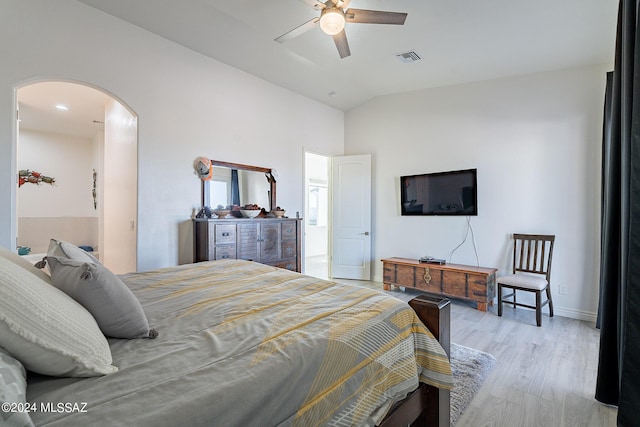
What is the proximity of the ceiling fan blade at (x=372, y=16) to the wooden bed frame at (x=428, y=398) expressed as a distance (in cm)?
218

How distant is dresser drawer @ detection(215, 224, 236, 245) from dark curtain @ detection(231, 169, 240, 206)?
611 mm

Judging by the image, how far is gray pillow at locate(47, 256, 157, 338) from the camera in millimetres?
1024

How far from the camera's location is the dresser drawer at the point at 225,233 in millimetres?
3420

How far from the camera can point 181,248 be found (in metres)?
3.51

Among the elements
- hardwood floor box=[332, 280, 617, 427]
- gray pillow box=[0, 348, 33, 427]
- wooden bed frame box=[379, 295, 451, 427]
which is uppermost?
gray pillow box=[0, 348, 33, 427]

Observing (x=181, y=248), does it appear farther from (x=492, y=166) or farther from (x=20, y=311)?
(x=492, y=166)

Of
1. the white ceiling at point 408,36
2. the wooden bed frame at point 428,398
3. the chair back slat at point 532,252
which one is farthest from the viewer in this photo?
the chair back slat at point 532,252

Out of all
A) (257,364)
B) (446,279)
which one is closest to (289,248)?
(446,279)

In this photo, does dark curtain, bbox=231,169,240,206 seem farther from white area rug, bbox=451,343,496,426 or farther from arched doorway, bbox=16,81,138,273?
white area rug, bbox=451,343,496,426

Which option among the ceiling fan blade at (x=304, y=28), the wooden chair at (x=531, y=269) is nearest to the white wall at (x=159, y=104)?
the ceiling fan blade at (x=304, y=28)

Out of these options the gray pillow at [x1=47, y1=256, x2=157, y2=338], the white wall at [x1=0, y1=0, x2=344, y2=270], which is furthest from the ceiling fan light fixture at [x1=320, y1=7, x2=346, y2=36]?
the gray pillow at [x1=47, y1=256, x2=157, y2=338]

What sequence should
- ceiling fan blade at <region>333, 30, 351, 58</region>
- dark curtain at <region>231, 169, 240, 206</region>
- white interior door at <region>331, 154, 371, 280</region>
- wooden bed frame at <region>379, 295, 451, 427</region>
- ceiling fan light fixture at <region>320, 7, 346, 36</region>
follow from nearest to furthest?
wooden bed frame at <region>379, 295, 451, 427</region> → ceiling fan light fixture at <region>320, 7, 346, 36</region> → ceiling fan blade at <region>333, 30, 351, 58</region> → dark curtain at <region>231, 169, 240, 206</region> → white interior door at <region>331, 154, 371, 280</region>

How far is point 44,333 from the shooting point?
74 cm

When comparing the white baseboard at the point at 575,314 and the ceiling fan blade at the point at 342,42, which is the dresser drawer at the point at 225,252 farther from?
the white baseboard at the point at 575,314
